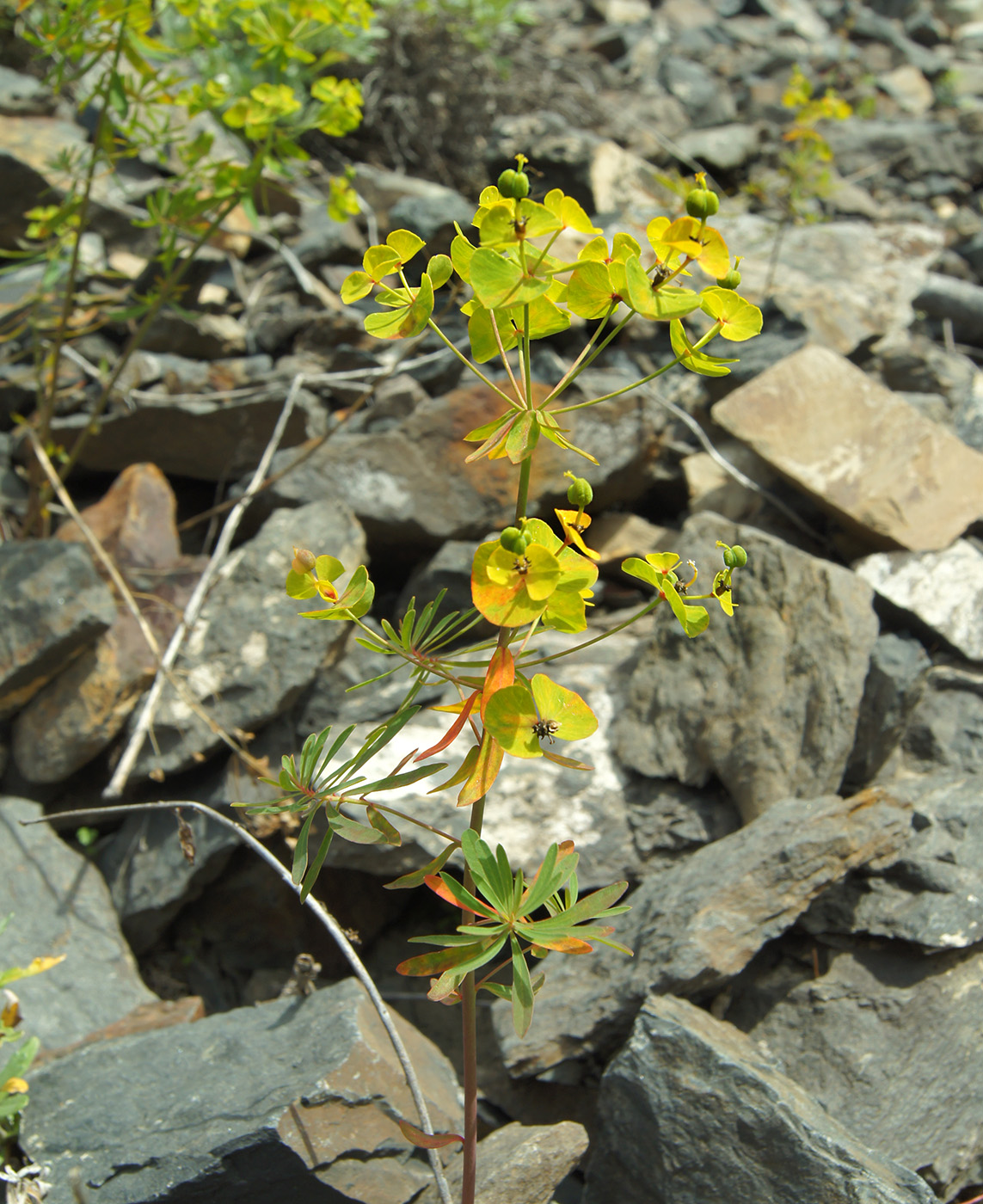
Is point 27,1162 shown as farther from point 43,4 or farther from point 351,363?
point 43,4

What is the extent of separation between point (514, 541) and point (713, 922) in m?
1.39

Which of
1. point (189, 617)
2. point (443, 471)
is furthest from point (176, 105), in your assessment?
point (189, 617)

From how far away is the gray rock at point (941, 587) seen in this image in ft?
9.17

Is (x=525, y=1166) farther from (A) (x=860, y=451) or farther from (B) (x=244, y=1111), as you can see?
(A) (x=860, y=451)

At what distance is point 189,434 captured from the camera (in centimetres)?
344

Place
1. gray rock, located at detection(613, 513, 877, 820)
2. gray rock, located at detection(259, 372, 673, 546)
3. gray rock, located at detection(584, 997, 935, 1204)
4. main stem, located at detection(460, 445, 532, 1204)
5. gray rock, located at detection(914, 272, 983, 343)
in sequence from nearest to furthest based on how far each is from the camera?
main stem, located at detection(460, 445, 532, 1204) < gray rock, located at detection(584, 997, 935, 1204) < gray rock, located at detection(613, 513, 877, 820) < gray rock, located at detection(259, 372, 673, 546) < gray rock, located at detection(914, 272, 983, 343)

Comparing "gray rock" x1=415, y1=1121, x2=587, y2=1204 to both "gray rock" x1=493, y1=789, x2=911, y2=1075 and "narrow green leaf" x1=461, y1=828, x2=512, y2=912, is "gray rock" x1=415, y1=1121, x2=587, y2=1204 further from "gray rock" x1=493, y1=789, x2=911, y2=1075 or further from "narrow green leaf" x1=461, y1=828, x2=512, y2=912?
"narrow green leaf" x1=461, y1=828, x2=512, y2=912

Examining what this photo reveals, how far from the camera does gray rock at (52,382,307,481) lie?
3365mm

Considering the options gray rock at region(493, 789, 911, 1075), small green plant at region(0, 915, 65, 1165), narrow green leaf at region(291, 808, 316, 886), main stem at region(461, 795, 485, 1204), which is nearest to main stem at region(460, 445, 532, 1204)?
main stem at region(461, 795, 485, 1204)

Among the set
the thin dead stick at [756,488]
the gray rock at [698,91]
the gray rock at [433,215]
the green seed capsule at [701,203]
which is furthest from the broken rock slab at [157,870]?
the gray rock at [698,91]

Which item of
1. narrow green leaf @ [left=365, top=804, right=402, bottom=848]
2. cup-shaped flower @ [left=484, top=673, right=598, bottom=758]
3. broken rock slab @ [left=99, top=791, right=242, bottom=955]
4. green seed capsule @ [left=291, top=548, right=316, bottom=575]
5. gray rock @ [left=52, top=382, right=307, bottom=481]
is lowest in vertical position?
broken rock slab @ [left=99, top=791, right=242, bottom=955]

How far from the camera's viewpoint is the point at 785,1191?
164 cm

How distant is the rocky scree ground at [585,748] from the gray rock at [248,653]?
0.01 m

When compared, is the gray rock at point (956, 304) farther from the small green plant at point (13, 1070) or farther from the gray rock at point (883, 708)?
the small green plant at point (13, 1070)
